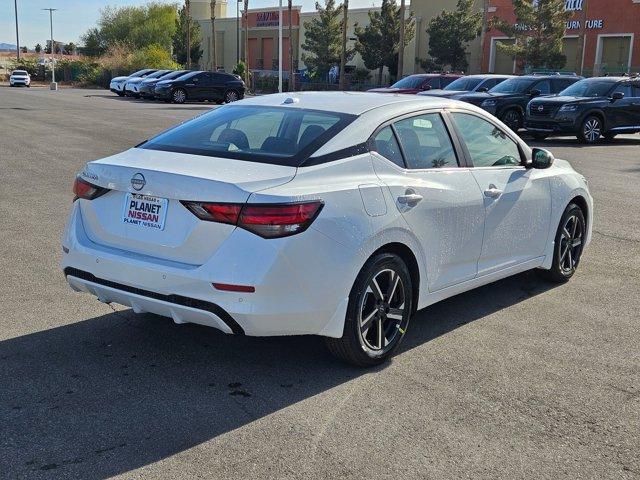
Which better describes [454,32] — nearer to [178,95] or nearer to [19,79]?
[178,95]

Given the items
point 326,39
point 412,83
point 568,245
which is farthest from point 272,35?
point 568,245

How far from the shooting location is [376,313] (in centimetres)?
475

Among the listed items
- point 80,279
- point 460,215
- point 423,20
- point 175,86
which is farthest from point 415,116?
point 423,20

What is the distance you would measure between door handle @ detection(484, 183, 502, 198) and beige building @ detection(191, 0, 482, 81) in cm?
5618

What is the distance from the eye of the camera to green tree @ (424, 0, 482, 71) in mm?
58562

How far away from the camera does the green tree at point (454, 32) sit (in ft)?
192

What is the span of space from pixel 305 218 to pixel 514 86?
67.3 feet

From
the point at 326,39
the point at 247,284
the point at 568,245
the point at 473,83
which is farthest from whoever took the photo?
the point at 326,39

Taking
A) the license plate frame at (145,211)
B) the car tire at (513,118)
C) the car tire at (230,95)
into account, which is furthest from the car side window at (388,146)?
the car tire at (230,95)

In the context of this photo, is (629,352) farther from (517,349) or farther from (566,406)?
(566,406)

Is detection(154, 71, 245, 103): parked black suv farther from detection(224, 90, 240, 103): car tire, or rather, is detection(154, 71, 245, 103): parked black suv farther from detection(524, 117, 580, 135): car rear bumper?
detection(524, 117, 580, 135): car rear bumper

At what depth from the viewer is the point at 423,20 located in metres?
64.9

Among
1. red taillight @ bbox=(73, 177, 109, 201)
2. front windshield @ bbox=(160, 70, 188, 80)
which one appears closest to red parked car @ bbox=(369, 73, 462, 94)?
front windshield @ bbox=(160, 70, 188, 80)

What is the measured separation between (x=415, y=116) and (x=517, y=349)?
170 centimetres
